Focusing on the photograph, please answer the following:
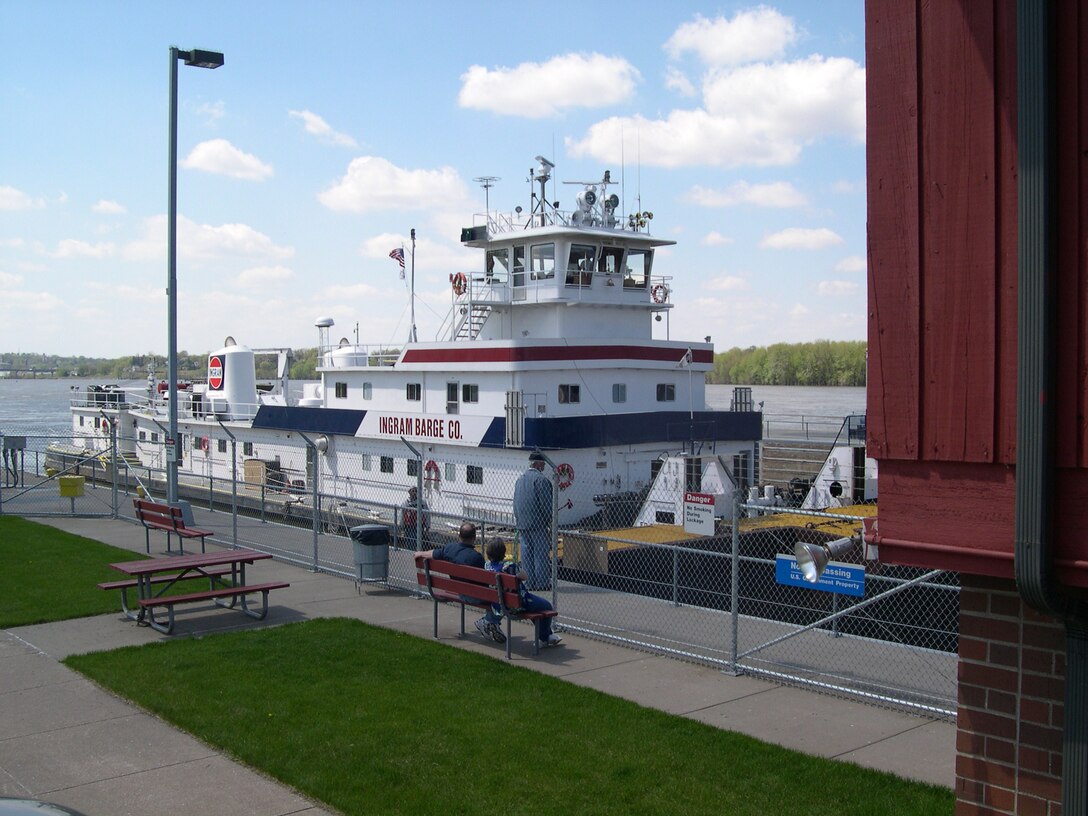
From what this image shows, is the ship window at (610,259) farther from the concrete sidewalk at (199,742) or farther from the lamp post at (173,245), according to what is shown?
the concrete sidewalk at (199,742)

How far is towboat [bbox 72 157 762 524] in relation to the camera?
20391mm

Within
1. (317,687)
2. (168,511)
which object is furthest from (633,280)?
(317,687)

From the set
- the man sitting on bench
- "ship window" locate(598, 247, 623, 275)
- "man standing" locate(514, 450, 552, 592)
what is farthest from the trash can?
"ship window" locate(598, 247, 623, 275)

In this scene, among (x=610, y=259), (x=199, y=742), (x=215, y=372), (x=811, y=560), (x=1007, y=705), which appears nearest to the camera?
(x=1007, y=705)

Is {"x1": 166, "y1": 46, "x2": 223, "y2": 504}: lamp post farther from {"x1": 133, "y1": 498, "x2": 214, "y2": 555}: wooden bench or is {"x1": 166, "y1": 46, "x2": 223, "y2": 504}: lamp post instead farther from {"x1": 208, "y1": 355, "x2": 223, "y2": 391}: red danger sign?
{"x1": 208, "y1": 355, "x2": 223, "y2": 391}: red danger sign

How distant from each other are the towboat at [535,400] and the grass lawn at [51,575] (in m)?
3.37

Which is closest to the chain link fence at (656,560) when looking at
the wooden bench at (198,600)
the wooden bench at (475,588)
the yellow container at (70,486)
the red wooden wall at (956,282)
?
the yellow container at (70,486)

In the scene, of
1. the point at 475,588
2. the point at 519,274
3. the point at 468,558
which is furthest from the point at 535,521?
the point at 519,274

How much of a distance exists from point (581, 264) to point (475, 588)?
14.9m

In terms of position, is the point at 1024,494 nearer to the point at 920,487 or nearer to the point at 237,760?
the point at 920,487

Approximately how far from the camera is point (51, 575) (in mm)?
13344

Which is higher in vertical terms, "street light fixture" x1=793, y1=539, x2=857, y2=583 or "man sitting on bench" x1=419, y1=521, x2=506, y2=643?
"street light fixture" x1=793, y1=539, x2=857, y2=583

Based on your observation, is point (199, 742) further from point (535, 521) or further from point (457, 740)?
point (535, 521)

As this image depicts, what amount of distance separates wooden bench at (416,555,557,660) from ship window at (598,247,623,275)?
47.4ft
